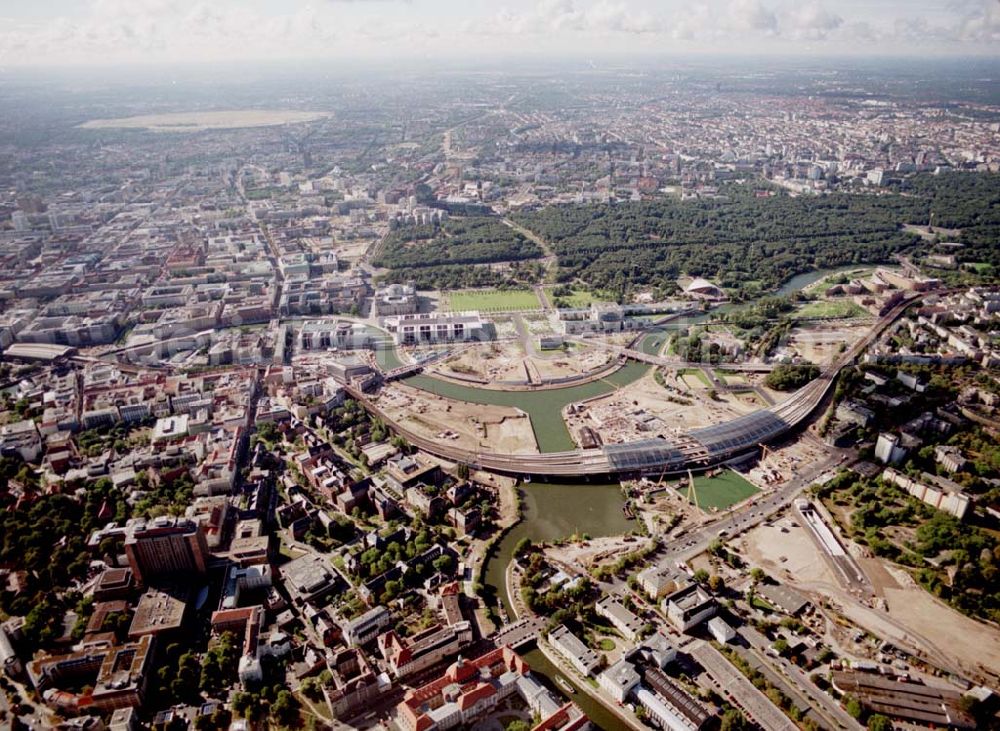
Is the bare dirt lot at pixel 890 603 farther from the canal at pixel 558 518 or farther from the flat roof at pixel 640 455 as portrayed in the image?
the canal at pixel 558 518

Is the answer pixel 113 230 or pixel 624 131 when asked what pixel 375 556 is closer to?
pixel 113 230

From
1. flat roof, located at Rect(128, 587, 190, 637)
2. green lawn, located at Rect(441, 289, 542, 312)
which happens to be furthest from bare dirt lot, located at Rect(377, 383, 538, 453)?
green lawn, located at Rect(441, 289, 542, 312)

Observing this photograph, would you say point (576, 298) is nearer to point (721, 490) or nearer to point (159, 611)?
point (721, 490)

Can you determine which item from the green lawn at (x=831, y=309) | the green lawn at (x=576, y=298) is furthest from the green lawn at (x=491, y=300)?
the green lawn at (x=831, y=309)

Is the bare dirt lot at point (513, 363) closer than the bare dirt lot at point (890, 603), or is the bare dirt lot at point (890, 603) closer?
the bare dirt lot at point (890, 603)

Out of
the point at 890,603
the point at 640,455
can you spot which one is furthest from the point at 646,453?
the point at 890,603
